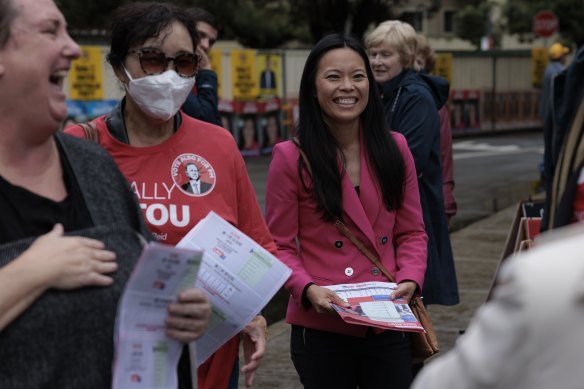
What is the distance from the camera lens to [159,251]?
2182 millimetres

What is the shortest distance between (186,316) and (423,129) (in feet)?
9.61

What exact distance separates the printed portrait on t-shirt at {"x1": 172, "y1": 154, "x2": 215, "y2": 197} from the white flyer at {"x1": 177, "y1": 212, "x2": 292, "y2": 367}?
0.34m

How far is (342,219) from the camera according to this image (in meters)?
3.96

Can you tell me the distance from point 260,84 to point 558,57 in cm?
668

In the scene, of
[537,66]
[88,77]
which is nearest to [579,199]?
[88,77]

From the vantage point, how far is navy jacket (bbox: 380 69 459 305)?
5.12 meters

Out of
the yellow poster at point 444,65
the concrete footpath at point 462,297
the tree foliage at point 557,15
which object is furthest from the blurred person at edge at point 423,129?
the tree foliage at point 557,15

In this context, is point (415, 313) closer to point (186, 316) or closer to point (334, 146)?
point (334, 146)

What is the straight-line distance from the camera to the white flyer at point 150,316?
7.26 ft

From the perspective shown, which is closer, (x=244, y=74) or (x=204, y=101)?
(x=204, y=101)

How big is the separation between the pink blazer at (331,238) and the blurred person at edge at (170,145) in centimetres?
50

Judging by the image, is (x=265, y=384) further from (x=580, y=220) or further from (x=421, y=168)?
(x=580, y=220)

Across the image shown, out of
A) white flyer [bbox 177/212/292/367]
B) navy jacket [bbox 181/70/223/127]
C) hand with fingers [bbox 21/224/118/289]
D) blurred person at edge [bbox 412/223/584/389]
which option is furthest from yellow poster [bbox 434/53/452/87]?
blurred person at edge [bbox 412/223/584/389]

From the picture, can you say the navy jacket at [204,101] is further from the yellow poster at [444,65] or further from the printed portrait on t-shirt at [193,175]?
the yellow poster at [444,65]
